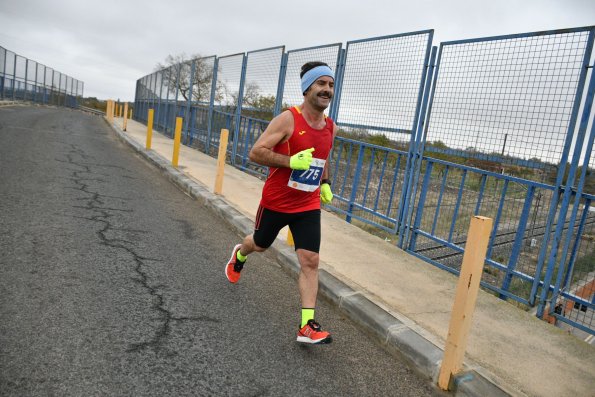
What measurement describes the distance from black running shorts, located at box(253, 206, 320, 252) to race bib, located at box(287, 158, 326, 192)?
0.66 feet

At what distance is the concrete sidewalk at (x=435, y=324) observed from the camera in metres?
2.63

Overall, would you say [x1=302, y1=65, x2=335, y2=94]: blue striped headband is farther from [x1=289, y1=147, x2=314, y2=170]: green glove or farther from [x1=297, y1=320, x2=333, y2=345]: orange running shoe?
[x1=297, y1=320, x2=333, y2=345]: orange running shoe

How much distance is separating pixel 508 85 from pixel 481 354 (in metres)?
2.86

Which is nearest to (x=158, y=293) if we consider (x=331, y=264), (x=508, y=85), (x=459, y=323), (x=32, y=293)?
(x=32, y=293)

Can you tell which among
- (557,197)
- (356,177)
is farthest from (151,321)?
(356,177)

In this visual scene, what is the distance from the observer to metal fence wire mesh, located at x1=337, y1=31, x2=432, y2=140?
18.5 ft

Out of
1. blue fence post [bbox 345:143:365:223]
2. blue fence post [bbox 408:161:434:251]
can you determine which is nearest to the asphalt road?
blue fence post [bbox 408:161:434:251]

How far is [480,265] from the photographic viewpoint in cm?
237

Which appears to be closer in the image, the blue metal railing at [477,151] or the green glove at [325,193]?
the green glove at [325,193]

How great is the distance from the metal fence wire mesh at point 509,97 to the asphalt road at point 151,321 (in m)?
2.50

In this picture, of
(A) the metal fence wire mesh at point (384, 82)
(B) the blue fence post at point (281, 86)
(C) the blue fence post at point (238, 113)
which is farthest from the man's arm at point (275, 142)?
(C) the blue fence post at point (238, 113)

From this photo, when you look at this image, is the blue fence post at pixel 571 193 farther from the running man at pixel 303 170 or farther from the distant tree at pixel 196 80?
the distant tree at pixel 196 80

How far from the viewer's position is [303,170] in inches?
119

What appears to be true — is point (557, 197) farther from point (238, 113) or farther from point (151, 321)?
point (238, 113)
